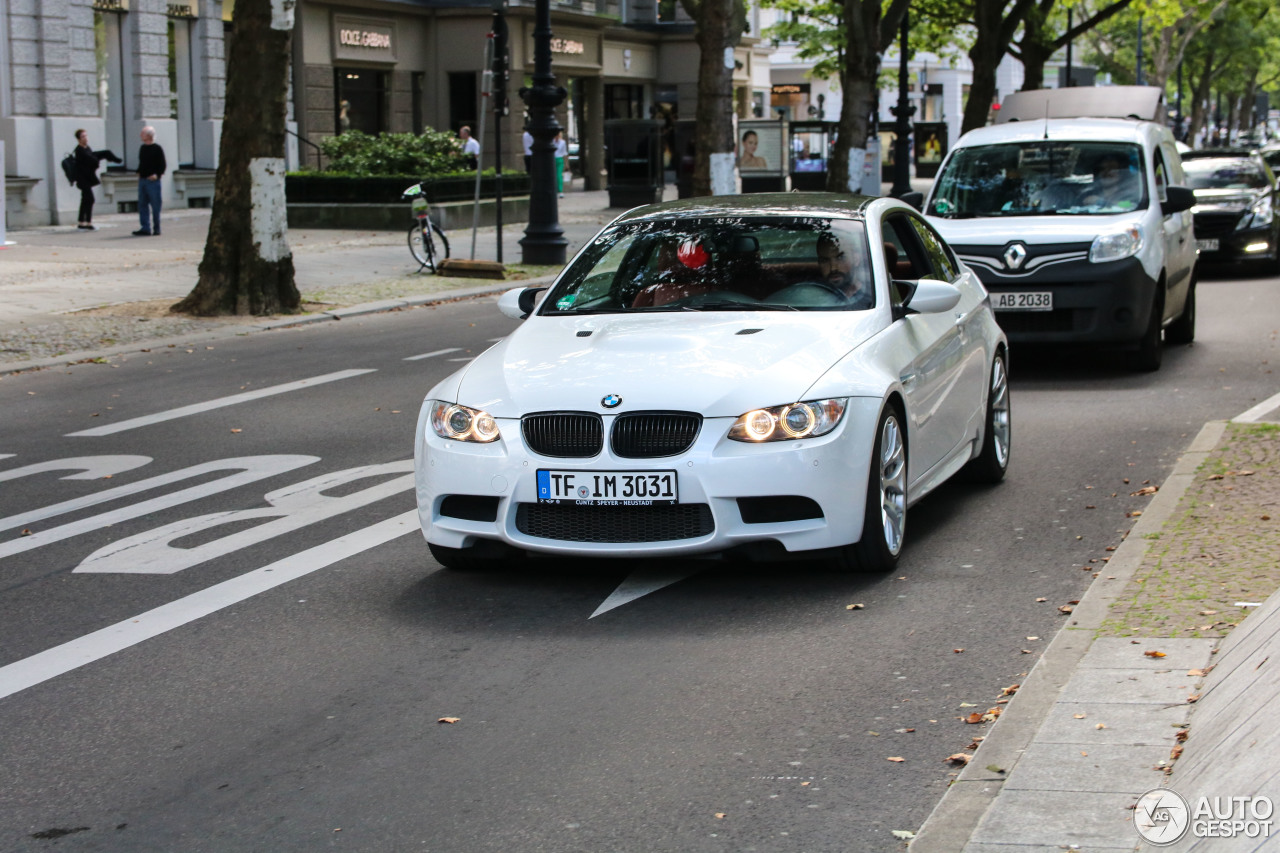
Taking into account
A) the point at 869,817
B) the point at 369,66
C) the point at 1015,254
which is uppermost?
the point at 369,66

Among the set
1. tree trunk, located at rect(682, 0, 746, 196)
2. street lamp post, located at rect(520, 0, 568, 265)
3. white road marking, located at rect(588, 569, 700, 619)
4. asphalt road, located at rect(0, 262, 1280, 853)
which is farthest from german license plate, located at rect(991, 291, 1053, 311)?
tree trunk, located at rect(682, 0, 746, 196)

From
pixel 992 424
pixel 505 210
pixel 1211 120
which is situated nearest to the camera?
pixel 992 424

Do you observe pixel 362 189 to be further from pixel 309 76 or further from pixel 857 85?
pixel 309 76

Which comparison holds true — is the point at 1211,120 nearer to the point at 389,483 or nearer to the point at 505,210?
the point at 505,210

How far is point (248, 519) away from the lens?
26.6 ft

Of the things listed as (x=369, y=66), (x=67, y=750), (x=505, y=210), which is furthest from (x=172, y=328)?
(x=369, y=66)

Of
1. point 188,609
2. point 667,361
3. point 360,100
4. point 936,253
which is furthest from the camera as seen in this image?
point 360,100

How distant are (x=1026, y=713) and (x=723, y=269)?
3207 millimetres

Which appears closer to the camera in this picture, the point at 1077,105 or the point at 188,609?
the point at 188,609

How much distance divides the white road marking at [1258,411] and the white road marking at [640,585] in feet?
15.0

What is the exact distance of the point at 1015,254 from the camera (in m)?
12.6

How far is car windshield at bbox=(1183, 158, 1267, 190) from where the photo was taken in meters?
23.9

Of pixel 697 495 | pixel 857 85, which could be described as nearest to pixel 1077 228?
pixel 697 495

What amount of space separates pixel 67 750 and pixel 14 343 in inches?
449
